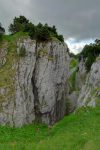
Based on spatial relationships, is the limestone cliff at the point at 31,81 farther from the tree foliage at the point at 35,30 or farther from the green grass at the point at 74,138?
the green grass at the point at 74,138

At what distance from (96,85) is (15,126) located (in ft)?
69.8

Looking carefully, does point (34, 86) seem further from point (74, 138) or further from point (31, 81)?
point (74, 138)

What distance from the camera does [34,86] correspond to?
183 feet

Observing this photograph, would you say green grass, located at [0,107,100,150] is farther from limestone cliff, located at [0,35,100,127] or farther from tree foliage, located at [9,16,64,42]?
tree foliage, located at [9,16,64,42]

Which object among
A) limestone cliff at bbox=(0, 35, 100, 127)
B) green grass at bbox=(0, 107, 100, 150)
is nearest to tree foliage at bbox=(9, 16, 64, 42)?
limestone cliff at bbox=(0, 35, 100, 127)

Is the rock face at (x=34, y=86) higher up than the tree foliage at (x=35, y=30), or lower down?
lower down

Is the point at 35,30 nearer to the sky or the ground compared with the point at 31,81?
nearer to the sky

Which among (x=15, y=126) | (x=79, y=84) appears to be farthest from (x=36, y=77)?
(x=79, y=84)

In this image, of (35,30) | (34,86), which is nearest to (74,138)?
(34,86)

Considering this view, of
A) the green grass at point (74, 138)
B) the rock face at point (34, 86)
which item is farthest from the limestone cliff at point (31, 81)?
the green grass at point (74, 138)

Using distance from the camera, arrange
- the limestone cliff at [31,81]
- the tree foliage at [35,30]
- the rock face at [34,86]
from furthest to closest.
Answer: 1. the tree foliage at [35,30]
2. the limestone cliff at [31,81]
3. the rock face at [34,86]

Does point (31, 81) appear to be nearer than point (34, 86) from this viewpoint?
Yes

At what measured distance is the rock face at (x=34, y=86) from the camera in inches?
1957

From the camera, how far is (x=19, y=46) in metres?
55.9
